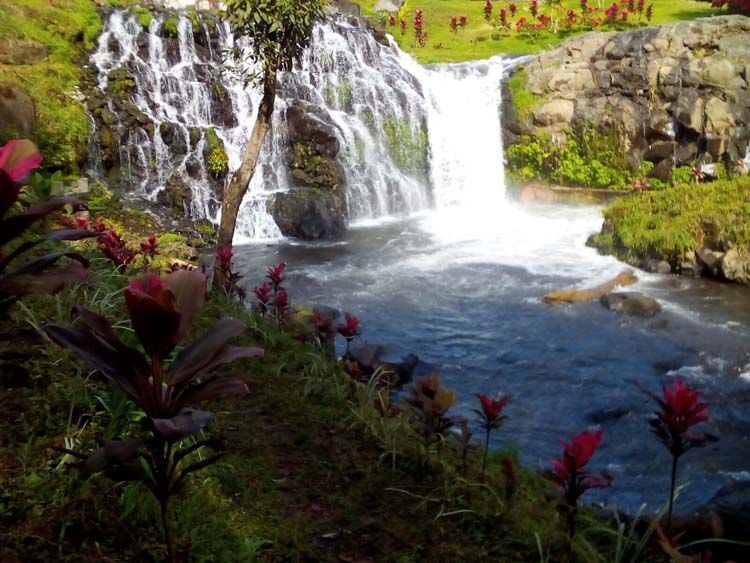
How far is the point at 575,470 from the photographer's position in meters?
2.09

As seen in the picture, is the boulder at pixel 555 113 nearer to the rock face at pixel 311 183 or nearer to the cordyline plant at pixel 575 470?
the rock face at pixel 311 183

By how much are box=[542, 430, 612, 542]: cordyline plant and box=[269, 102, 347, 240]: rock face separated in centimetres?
1233

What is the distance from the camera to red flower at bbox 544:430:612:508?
206cm

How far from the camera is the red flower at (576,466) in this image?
2.06m

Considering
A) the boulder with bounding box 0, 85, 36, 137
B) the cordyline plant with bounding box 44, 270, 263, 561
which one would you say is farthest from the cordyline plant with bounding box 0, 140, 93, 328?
the boulder with bounding box 0, 85, 36, 137

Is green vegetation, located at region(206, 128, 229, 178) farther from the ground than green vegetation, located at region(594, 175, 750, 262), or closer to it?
farther from the ground

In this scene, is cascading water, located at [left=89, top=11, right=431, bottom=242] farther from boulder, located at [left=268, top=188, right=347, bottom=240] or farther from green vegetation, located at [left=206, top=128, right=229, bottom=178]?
boulder, located at [left=268, top=188, right=347, bottom=240]

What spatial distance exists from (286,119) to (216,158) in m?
2.56

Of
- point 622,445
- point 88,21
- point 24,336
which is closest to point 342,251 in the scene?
point 622,445

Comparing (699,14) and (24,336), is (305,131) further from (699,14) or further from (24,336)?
(699,14)

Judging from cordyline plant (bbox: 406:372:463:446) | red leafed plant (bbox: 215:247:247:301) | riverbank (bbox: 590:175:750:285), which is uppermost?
red leafed plant (bbox: 215:247:247:301)

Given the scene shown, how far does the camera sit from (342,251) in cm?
1329

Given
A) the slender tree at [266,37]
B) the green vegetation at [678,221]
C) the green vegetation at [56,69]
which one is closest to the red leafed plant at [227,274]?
the slender tree at [266,37]

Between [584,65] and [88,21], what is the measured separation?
1430 cm
